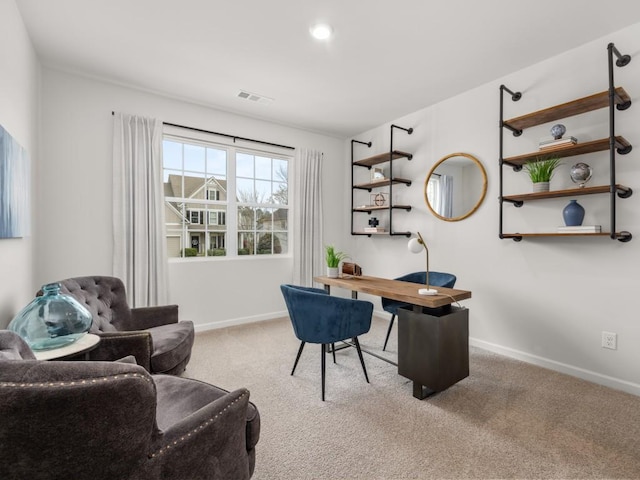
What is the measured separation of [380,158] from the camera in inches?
166

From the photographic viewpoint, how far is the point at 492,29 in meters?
→ 2.37

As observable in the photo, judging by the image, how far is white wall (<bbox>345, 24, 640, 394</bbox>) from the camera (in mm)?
2375

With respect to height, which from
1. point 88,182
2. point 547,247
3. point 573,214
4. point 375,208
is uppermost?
point 88,182

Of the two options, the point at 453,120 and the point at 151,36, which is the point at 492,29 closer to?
the point at 453,120

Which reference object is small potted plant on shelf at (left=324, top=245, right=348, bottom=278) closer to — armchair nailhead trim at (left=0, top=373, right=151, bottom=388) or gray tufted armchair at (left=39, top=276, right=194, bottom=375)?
gray tufted armchair at (left=39, top=276, right=194, bottom=375)

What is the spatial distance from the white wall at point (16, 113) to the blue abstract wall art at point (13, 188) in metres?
0.08

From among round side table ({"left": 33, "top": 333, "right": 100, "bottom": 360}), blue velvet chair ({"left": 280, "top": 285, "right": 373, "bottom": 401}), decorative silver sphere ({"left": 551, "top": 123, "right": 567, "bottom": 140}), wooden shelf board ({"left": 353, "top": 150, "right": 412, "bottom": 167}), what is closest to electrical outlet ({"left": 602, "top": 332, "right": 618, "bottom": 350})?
decorative silver sphere ({"left": 551, "top": 123, "right": 567, "bottom": 140})

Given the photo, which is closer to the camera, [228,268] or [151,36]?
[151,36]

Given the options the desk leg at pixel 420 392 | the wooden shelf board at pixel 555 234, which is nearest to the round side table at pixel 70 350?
the desk leg at pixel 420 392

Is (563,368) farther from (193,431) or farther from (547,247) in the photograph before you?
→ (193,431)

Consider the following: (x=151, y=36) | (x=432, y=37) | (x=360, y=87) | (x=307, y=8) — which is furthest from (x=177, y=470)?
(x=360, y=87)

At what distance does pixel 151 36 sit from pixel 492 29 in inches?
99.9

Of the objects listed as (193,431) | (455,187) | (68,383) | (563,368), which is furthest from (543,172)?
(68,383)

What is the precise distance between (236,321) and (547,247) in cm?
335
